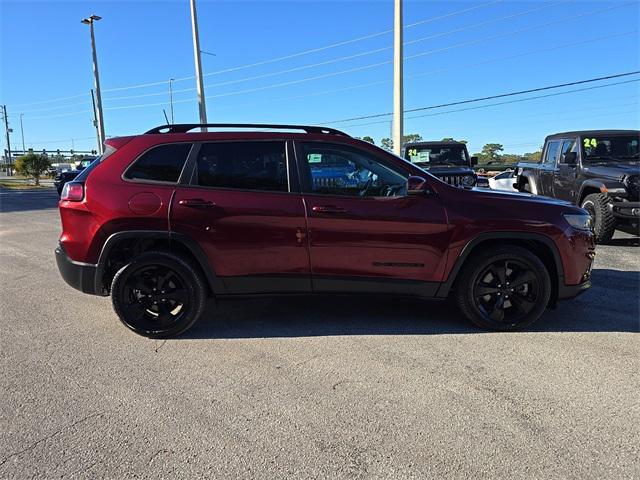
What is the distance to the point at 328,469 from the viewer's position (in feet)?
8.20

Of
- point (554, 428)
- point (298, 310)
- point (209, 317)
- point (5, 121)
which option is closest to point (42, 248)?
point (209, 317)

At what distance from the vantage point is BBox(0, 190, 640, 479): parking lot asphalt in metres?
2.57

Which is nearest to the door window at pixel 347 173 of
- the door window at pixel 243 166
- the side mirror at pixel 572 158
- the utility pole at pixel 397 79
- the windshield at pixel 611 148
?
the door window at pixel 243 166

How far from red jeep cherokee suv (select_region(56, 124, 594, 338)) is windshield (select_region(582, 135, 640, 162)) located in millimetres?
5689

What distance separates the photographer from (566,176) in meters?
9.48

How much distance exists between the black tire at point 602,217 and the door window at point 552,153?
189 cm

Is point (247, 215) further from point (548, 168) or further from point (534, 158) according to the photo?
point (534, 158)

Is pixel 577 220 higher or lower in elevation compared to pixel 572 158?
lower

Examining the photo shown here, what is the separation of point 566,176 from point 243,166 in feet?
24.5

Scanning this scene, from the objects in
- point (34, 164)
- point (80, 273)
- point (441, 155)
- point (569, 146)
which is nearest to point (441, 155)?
point (441, 155)

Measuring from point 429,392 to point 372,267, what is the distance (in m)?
1.30

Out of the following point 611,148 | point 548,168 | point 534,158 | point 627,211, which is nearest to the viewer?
point 627,211

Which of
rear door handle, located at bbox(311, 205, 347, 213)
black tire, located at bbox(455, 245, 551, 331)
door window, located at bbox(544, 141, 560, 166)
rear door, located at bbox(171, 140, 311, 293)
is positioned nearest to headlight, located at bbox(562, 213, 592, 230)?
black tire, located at bbox(455, 245, 551, 331)

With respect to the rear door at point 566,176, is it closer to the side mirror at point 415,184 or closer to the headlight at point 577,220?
the headlight at point 577,220
